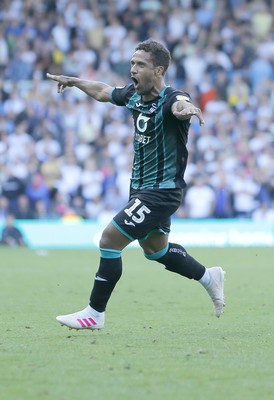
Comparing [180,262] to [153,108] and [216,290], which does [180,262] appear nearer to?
[216,290]

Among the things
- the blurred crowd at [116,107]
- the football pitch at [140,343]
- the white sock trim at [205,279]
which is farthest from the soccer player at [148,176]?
the blurred crowd at [116,107]

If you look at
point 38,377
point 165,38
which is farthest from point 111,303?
point 165,38

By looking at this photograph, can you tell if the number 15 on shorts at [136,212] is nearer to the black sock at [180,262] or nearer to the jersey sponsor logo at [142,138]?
the jersey sponsor logo at [142,138]

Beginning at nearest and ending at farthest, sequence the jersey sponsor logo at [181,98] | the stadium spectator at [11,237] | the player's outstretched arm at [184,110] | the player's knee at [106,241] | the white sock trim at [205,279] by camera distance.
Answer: the player's outstretched arm at [184,110] → the jersey sponsor logo at [181,98] → the player's knee at [106,241] → the white sock trim at [205,279] → the stadium spectator at [11,237]

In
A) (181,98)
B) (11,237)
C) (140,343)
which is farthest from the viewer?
(11,237)

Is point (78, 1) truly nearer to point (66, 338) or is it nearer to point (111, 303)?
point (111, 303)

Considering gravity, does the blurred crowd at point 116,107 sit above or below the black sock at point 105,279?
above

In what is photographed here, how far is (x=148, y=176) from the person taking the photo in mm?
8164

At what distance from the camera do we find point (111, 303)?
429 inches

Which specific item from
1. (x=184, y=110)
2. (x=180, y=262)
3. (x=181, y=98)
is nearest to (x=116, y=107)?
(x=180, y=262)

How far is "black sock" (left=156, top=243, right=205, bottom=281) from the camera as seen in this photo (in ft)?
27.7

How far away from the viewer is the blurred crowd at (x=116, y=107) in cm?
2208

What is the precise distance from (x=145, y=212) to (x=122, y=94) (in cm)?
115

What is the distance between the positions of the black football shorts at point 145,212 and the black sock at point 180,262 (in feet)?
1.10
